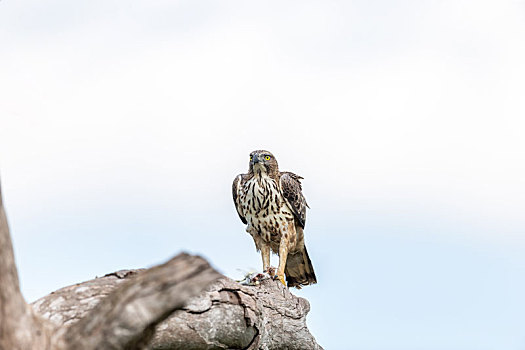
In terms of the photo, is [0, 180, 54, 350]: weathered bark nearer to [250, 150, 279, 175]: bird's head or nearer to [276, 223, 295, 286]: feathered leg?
[276, 223, 295, 286]: feathered leg

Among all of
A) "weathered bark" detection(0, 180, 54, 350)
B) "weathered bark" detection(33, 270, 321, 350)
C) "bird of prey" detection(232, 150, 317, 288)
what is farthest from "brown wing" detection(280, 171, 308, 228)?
"weathered bark" detection(0, 180, 54, 350)

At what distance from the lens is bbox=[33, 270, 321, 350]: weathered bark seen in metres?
4.05

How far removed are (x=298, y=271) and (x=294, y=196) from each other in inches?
41.4

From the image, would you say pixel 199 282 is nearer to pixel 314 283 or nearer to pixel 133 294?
pixel 133 294

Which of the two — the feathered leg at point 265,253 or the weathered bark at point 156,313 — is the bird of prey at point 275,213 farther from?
the weathered bark at point 156,313

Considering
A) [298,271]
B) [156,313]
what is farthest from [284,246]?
[156,313]

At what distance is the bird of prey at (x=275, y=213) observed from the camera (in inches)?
330

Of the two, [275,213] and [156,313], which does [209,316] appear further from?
[275,213]

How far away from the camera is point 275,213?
8406 millimetres

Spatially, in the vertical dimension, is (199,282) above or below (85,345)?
above

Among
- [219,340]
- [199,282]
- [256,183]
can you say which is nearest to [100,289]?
[219,340]

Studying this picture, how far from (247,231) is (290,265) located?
2.47 ft

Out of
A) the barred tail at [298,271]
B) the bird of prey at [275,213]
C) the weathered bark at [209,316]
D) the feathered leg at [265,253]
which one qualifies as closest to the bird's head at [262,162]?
the bird of prey at [275,213]

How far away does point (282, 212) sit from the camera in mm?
8445
